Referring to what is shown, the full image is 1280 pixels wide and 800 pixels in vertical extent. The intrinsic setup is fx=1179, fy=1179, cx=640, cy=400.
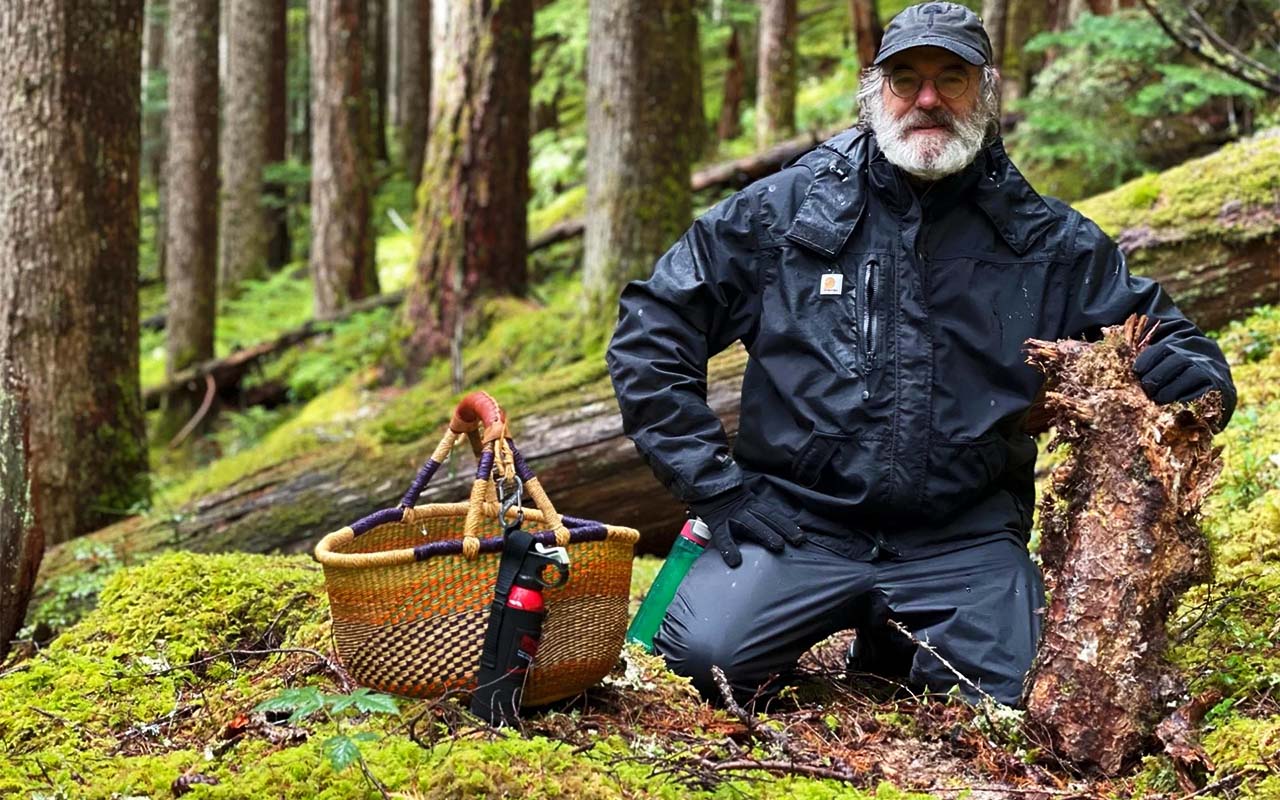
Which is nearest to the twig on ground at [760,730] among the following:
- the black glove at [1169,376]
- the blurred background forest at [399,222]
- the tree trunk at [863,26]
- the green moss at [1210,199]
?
the black glove at [1169,376]

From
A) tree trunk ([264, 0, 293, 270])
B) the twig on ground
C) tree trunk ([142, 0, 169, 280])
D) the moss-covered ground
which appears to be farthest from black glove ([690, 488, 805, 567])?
tree trunk ([142, 0, 169, 280])

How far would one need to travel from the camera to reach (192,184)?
1317 cm

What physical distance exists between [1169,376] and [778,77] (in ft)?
38.4

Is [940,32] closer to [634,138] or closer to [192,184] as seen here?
[634,138]

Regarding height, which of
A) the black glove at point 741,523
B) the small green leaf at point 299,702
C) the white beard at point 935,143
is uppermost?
the white beard at point 935,143

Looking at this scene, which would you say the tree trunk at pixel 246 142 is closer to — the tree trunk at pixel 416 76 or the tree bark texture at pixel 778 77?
the tree trunk at pixel 416 76

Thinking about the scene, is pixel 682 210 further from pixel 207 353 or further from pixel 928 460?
pixel 207 353

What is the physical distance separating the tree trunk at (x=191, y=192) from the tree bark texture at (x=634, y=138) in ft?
20.8

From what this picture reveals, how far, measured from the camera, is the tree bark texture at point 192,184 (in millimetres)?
12969

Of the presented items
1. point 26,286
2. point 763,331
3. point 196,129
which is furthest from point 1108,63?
point 196,129

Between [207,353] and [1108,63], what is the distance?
31.5 feet

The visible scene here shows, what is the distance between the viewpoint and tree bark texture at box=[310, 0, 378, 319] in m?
13.4

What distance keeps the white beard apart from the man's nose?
0.02 metres

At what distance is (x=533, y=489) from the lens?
3.22 metres
